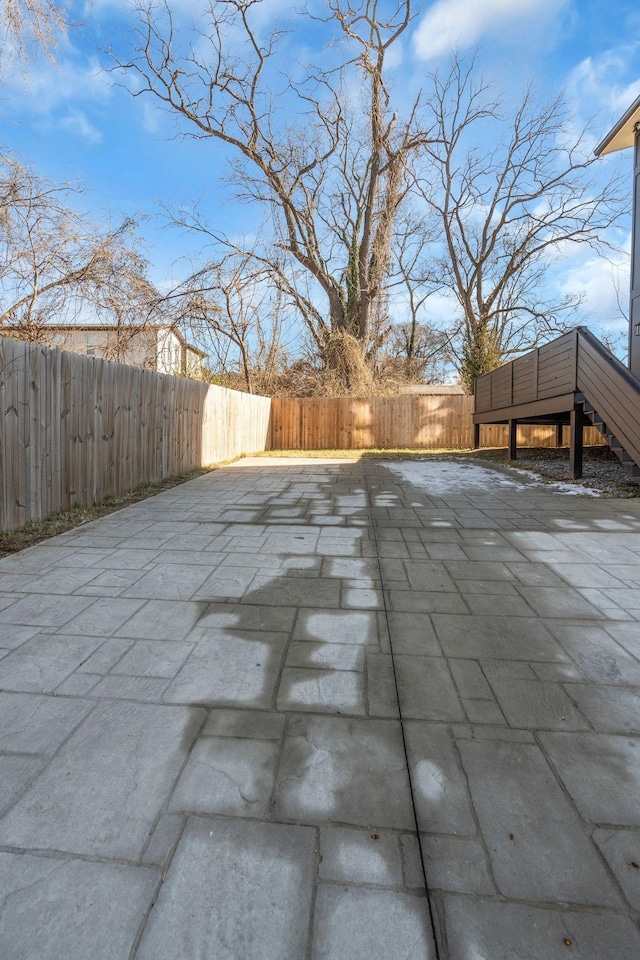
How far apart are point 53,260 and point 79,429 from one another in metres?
3.35

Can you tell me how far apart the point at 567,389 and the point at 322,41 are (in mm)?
13490

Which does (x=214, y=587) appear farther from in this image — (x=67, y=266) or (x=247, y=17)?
(x=247, y=17)

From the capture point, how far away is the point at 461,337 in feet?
70.0

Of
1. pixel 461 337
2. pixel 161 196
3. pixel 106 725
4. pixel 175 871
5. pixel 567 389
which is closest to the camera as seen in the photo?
pixel 175 871

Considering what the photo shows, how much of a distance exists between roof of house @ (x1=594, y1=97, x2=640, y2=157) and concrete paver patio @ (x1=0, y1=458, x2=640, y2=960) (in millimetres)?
8674

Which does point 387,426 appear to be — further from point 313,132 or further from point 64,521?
point 64,521

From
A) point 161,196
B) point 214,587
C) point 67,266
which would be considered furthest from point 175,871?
point 161,196

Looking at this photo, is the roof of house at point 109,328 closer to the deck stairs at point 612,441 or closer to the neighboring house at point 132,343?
the neighboring house at point 132,343

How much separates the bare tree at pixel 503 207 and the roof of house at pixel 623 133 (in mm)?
7177

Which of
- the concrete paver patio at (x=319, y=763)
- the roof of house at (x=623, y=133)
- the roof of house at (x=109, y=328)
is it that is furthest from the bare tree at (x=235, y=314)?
the concrete paver patio at (x=319, y=763)

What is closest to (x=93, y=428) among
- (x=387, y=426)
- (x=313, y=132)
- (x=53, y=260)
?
(x=53, y=260)

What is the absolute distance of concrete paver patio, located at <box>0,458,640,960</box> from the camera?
37.0 inches

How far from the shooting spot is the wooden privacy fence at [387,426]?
14.0 meters

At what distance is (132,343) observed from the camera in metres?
9.83
